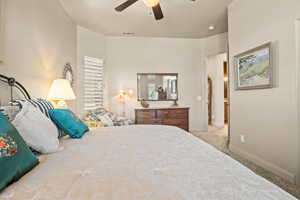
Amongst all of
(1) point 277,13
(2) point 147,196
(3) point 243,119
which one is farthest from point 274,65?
(2) point 147,196

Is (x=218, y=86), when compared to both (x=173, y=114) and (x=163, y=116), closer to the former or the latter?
(x=173, y=114)

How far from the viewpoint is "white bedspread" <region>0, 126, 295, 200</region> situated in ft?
2.36

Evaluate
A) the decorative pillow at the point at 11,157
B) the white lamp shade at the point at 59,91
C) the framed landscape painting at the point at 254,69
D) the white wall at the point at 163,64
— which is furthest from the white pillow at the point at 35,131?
the white wall at the point at 163,64

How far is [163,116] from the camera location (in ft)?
16.4

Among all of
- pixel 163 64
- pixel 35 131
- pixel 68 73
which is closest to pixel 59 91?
pixel 68 73

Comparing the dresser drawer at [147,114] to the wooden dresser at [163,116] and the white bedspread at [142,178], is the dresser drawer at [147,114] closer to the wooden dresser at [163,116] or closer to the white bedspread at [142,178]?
the wooden dresser at [163,116]

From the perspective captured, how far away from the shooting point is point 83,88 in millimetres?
4645

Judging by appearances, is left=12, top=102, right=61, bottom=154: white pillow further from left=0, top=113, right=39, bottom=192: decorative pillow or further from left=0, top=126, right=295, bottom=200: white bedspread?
left=0, top=113, right=39, bottom=192: decorative pillow

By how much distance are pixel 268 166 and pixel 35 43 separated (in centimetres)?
370

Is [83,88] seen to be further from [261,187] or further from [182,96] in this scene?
[261,187]

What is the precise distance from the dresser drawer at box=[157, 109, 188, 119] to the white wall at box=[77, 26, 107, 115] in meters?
1.96

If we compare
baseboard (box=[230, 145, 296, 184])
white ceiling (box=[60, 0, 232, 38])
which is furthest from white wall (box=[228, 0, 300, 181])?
white ceiling (box=[60, 0, 232, 38])

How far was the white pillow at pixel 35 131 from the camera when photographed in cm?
131

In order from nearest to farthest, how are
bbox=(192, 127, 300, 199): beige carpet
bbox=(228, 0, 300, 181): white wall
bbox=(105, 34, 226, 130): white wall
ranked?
bbox=(192, 127, 300, 199): beige carpet, bbox=(228, 0, 300, 181): white wall, bbox=(105, 34, 226, 130): white wall
